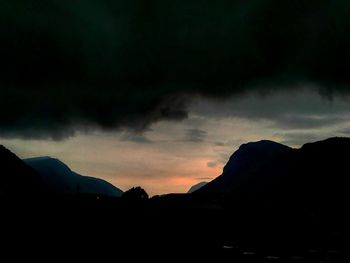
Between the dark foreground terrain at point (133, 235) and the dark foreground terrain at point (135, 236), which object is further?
the dark foreground terrain at point (133, 235)

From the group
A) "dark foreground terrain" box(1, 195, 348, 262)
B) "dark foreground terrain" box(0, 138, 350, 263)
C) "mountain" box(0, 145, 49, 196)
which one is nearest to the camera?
"dark foreground terrain" box(0, 138, 350, 263)

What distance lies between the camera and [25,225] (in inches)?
1292

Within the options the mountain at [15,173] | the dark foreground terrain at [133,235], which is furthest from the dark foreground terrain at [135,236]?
the mountain at [15,173]

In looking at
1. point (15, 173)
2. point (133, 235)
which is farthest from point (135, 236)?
point (15, 173)

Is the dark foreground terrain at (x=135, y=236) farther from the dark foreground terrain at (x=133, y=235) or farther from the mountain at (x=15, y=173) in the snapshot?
the mountain at (x=15, y=173)

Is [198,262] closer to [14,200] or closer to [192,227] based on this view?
[192,227]

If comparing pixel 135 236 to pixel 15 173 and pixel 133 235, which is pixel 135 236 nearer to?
pixel 133 235

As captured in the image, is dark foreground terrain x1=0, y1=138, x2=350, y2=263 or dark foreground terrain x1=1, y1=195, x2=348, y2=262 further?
dark foreground terrain x1=1, y1=195, x2=348, y2=262

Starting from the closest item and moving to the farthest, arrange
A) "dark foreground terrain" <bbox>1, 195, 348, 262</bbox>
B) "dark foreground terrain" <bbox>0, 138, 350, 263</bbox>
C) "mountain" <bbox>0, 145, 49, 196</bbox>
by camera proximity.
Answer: "dark foreground terrain" <bbox>0, 138, 350, 263</bbox> < "dark foreground terrain" <bbox>1, 195, 348, 262</bbox> < "mountain" <bbox>0, 145, 49, 196</bbox>

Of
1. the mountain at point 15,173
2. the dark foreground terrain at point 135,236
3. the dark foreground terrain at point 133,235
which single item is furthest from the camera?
the mountain at point 15,173

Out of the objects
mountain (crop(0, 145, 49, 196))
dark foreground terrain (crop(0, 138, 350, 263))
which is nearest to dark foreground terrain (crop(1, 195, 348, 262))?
dark foreground terrain (crop(0, 138, 350, 263))

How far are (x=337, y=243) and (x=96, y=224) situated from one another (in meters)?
22.6

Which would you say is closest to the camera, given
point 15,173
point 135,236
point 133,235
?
point 135,236

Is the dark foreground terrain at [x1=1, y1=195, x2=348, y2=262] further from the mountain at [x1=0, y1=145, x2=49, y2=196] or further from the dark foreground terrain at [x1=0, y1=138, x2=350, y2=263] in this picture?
the mountain at [x1=0, y1=145, x2=49, y2=196]
